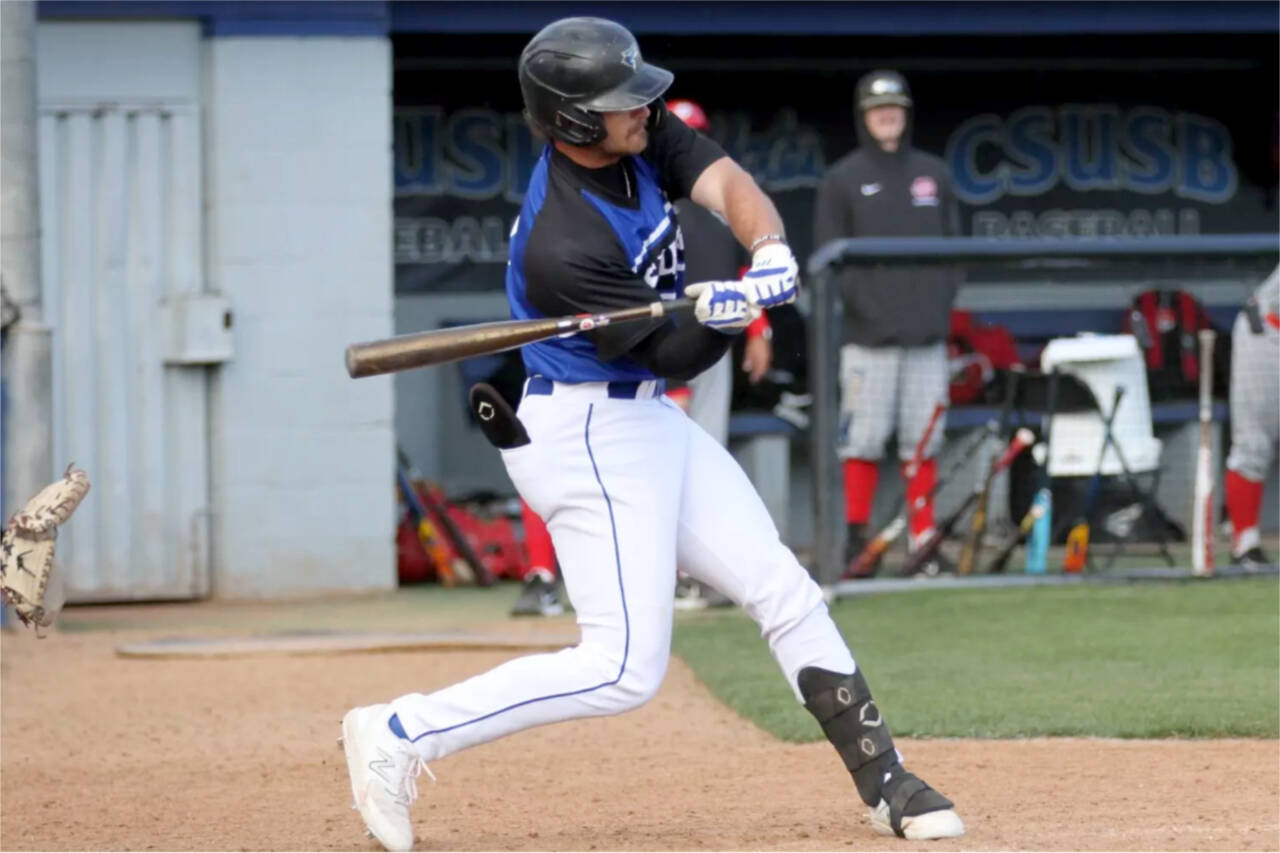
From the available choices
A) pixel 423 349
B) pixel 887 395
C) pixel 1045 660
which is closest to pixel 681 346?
pixel 423 349

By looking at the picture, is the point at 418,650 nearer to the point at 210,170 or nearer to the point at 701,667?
the point at 701,667

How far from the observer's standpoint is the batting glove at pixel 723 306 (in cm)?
394

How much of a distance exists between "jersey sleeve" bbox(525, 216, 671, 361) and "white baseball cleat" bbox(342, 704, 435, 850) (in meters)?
0.89

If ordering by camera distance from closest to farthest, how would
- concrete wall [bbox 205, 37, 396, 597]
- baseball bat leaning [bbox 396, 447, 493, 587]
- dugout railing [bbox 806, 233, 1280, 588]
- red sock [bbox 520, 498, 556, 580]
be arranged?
dugout railing [bbox 806, 233, 1280, 588]
red sock [bbox 520, 498, 556, 580]
concrete wall [bbox 205, 37, 396, 597]
baseball bat leaning [bbox 396, 447, 493, 587]

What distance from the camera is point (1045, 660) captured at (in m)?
6.71

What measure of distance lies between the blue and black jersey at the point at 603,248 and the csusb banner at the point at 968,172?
6.56 m

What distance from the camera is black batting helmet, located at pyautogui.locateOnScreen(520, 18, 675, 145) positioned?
4035 mm

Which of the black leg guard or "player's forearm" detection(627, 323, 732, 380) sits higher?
"player's forearm" detection(627, 323, 732, 380)

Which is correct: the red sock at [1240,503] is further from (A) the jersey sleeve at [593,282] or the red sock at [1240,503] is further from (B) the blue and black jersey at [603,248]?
(A) the jersey sleeve at [593,282]

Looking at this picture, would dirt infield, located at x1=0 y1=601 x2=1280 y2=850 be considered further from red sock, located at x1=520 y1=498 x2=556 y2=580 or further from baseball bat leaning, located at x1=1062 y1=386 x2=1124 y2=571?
baseball bat leaning, located at x1=1062 y1=386 x2=1124 y2=571

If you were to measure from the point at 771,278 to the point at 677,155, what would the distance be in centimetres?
42

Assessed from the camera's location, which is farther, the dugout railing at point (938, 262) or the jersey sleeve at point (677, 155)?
the dugout railing at point (938, 262)

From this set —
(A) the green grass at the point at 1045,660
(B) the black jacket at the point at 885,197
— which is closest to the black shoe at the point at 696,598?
(A) the green grass at the point at 1045,660

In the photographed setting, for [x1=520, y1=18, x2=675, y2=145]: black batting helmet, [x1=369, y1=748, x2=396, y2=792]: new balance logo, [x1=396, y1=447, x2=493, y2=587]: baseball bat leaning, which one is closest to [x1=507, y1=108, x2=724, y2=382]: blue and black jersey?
[x1=520, y1=18, x2=675, y2=145]: black batting helmet
